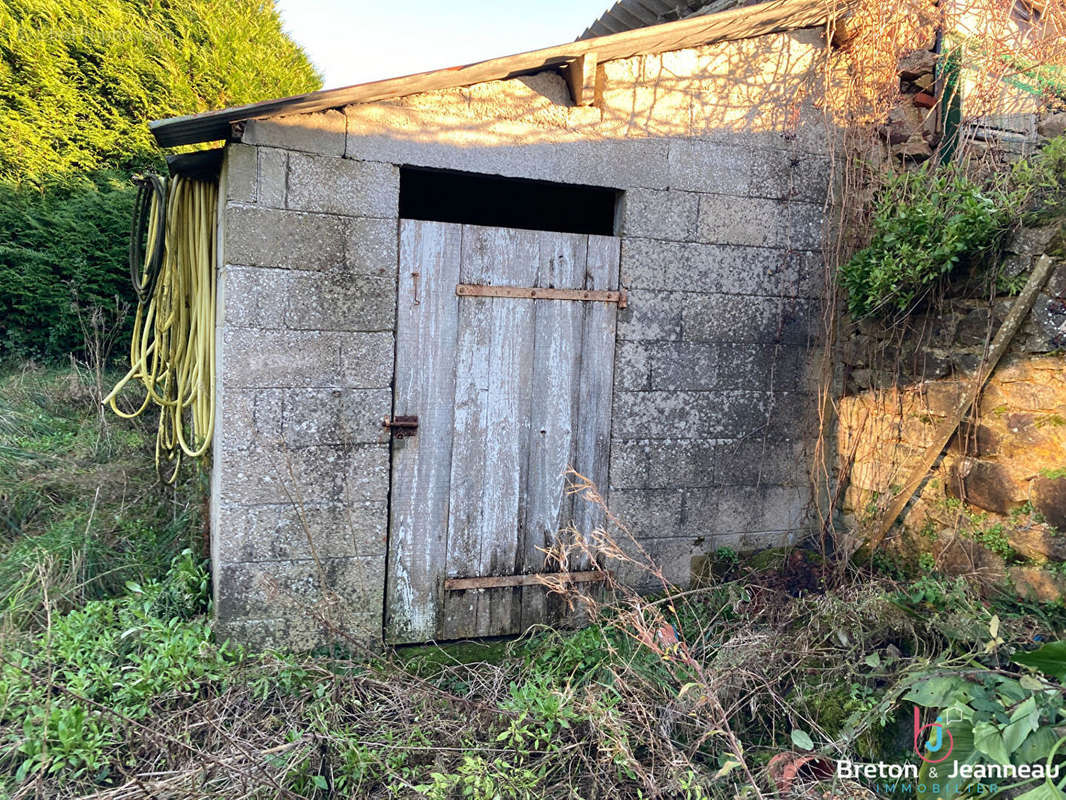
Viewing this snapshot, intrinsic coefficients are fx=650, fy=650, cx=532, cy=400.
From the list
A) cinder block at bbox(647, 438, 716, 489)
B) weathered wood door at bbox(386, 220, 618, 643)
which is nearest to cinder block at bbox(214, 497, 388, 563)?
weathered wood door at bbox(386, 220, 618, 643)

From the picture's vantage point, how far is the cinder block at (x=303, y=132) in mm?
2838

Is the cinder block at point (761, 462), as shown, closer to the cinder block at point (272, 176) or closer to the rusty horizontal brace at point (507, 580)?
the rusty horizontal brace at point (507, 580)

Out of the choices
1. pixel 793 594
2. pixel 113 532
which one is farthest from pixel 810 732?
pixel 113 532

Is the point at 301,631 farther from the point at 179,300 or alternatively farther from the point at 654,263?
the point at 654,263

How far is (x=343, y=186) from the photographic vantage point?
9.78 feet

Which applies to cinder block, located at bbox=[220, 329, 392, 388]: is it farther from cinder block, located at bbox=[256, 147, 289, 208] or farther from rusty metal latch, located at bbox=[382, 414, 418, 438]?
cinder block, located at bbox=[256, 147, 289, 208]

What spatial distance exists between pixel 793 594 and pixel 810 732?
99cm

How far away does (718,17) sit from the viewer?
10.5 ft

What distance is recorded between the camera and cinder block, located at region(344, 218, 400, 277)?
3018 mm

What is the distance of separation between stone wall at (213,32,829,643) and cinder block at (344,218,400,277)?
0.03 ft

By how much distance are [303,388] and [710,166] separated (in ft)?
8.03

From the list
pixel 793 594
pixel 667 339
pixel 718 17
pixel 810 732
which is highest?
pixel 718 17

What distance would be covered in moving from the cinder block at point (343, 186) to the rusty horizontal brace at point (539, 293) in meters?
0.51

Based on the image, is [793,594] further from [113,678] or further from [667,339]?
[113,678]
